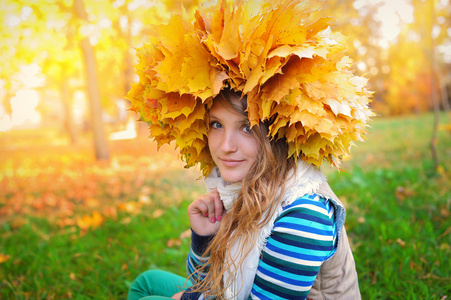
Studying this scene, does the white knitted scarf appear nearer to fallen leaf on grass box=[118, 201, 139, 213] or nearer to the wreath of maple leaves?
the wreath of maple leaves

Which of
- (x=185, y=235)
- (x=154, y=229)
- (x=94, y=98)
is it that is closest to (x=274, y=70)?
(x=185, y=235)

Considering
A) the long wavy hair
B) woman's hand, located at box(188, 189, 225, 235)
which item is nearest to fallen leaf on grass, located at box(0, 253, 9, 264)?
woman's hand, located at box(188, 189, 225, 235)

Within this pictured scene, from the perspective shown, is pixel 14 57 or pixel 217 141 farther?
pixel 14 57

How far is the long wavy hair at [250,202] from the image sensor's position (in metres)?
1.39

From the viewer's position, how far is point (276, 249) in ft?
4.20

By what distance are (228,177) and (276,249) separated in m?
0.45

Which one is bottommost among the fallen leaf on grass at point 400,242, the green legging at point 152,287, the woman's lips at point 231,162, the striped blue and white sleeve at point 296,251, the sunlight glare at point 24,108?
the fallen leaf on grass at point 400,242

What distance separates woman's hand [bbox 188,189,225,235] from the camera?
1.75m

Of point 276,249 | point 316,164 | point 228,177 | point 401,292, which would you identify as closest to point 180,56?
point 228,177

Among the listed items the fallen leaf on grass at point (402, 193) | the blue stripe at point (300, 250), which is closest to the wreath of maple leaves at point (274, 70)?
the blue stripe at point (300, 250)

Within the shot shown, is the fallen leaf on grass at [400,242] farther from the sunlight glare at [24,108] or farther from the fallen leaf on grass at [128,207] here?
the sunlight glare at [24,108]

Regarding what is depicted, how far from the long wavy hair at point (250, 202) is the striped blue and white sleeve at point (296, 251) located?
98mm

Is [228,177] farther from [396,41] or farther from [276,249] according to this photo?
[396,41]

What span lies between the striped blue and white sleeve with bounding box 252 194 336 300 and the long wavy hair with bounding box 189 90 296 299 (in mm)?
98
